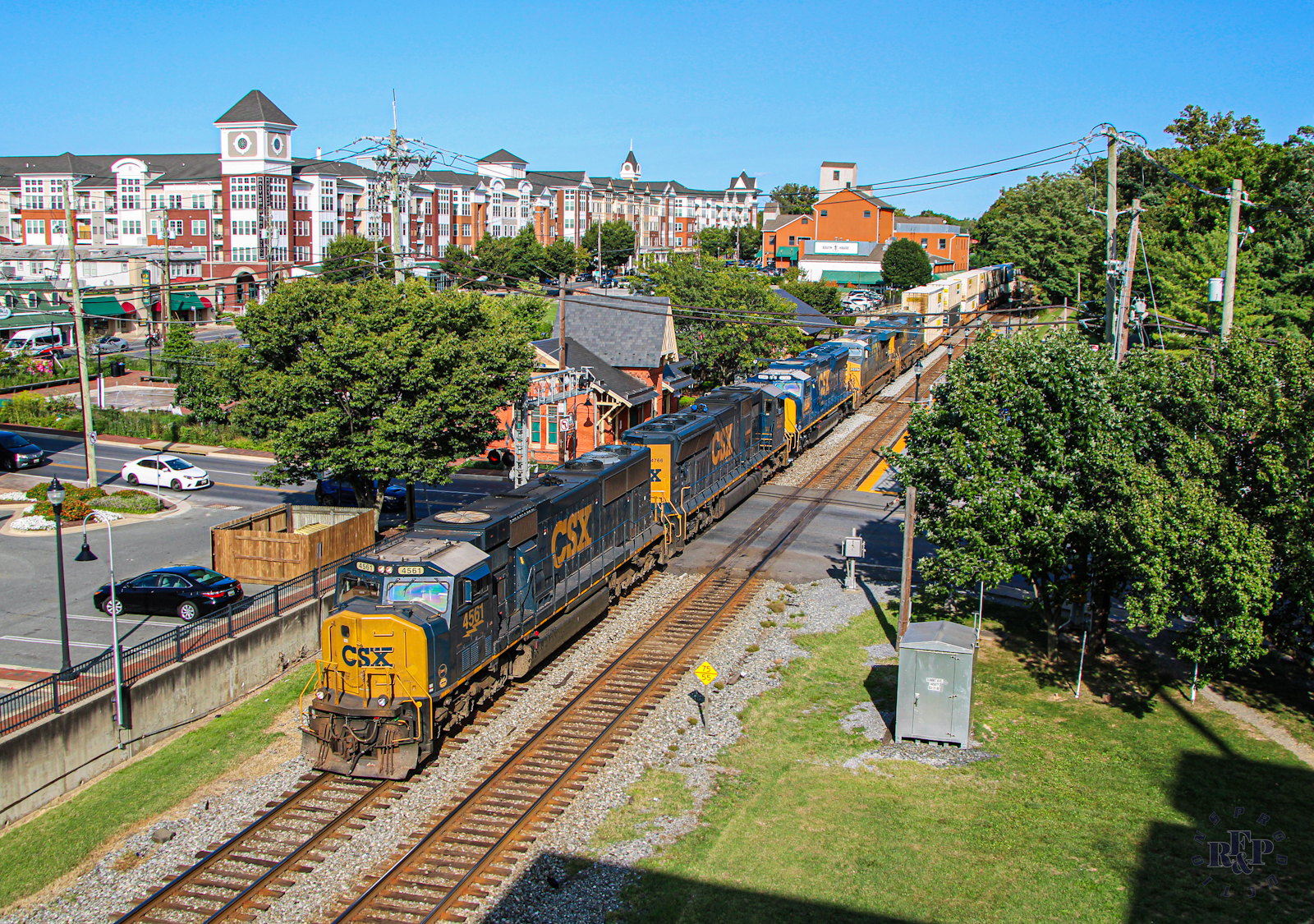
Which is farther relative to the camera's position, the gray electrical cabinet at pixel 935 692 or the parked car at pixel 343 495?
the parked car at pixel 343 495

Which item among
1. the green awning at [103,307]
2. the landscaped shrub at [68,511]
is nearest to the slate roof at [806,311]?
the landscaped shrub at [68,511]

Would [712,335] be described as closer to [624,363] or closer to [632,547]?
[624,363]

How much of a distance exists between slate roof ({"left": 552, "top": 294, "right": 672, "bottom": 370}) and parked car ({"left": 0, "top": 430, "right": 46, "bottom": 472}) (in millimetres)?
26927

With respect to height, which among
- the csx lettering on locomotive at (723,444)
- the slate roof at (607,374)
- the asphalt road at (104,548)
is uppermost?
the slate roof at (607,374)

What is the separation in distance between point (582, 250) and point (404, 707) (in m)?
123

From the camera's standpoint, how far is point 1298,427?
19.7 m

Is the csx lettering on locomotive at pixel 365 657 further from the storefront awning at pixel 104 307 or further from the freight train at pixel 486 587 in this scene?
the storefront awning at pixel 104 307

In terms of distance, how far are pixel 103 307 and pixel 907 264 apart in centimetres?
8432

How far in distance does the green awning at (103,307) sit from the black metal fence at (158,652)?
73.0 metres

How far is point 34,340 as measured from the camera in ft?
258

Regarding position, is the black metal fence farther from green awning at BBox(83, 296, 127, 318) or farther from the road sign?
→ green awning at BBox(83, 296, 127, 318)

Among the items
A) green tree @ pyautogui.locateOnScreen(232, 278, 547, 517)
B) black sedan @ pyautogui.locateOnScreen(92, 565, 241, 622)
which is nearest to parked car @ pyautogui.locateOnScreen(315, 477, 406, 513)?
green tree @ pyautogui.locateOnScreen(232, 278, 547, 517)

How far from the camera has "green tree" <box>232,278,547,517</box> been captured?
31.1m

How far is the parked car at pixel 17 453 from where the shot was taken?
47.7 metres
